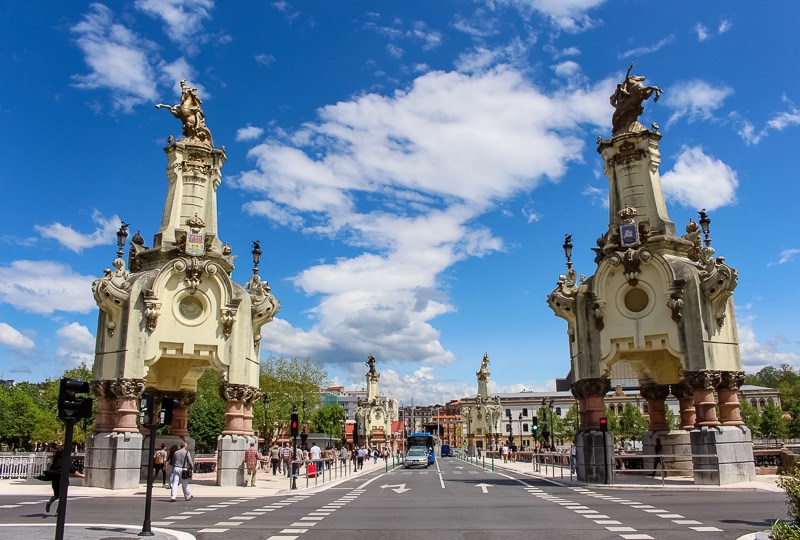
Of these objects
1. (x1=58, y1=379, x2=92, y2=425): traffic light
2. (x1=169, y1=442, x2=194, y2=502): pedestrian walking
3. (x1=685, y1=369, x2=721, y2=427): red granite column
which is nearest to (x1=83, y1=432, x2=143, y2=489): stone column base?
(x1=169, y1=442, x2=194, y2=502): pedestrian walking

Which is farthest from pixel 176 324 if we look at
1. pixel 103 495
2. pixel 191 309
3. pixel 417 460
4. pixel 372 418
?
pixel 372 418

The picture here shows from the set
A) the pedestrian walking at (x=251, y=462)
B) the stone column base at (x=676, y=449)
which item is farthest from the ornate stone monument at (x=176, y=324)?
the stone column base at (x=676, y=449)

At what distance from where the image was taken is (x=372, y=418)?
9862 centimetres

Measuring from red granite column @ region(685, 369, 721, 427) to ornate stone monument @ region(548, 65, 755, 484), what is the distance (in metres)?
0.04

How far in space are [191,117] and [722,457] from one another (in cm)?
2807

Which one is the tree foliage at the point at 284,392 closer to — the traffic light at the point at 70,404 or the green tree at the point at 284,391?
the green tree at the point at 284,391

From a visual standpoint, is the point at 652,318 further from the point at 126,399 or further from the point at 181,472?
the point at 126,399

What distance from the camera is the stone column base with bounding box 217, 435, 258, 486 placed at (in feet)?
91.1

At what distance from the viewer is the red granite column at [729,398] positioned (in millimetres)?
26578

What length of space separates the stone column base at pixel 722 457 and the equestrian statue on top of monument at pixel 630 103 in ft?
46.4

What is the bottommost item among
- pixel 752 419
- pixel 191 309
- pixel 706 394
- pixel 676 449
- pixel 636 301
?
pixel 676 449

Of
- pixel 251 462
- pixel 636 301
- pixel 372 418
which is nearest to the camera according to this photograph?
pixel 251 462

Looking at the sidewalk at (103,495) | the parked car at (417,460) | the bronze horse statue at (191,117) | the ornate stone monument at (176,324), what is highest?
the bronze horse statue at (191,117)

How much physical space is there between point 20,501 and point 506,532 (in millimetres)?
16800
